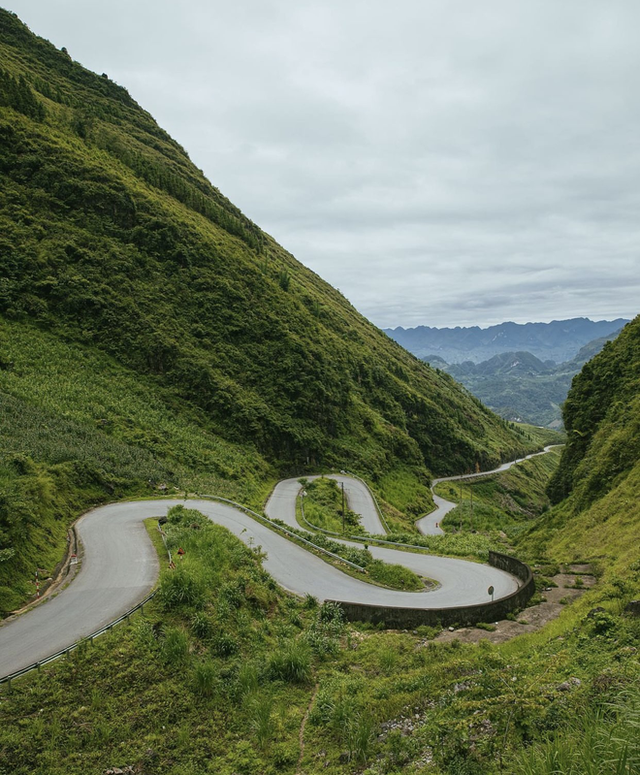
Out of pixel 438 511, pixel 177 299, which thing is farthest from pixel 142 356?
pixel 438 511

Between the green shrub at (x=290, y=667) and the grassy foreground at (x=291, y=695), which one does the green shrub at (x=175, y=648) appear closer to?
the grassy foreground at (x=291, y=695)

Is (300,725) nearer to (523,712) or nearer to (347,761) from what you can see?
(347,761)

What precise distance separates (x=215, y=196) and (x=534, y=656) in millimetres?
118638

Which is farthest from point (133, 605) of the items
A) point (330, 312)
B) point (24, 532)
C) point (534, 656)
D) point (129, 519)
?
point (330, 312)

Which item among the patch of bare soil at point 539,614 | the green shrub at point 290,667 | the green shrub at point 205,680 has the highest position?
the green shrub at point 205,680

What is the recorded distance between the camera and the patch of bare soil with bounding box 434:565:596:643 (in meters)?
15.0

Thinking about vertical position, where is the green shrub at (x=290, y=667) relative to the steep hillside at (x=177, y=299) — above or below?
below

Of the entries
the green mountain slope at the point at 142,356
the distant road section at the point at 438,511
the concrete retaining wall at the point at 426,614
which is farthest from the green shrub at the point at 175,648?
the distant road section at the point at 438,511

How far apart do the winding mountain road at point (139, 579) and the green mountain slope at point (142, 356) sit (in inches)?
61.2

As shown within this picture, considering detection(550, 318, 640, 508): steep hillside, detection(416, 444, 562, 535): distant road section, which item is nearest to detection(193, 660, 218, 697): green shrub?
detection(550, 318, 640, 508): steep hillside

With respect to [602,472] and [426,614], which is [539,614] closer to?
[426,614]

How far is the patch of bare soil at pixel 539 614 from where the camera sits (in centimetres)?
1496

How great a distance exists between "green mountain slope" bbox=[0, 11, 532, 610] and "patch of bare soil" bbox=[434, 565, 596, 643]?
15156mm

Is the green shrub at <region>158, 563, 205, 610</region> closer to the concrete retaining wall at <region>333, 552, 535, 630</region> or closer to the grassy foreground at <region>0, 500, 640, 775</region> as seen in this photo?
the grassy foreground at <region>0, 500, 640, 775</region>
